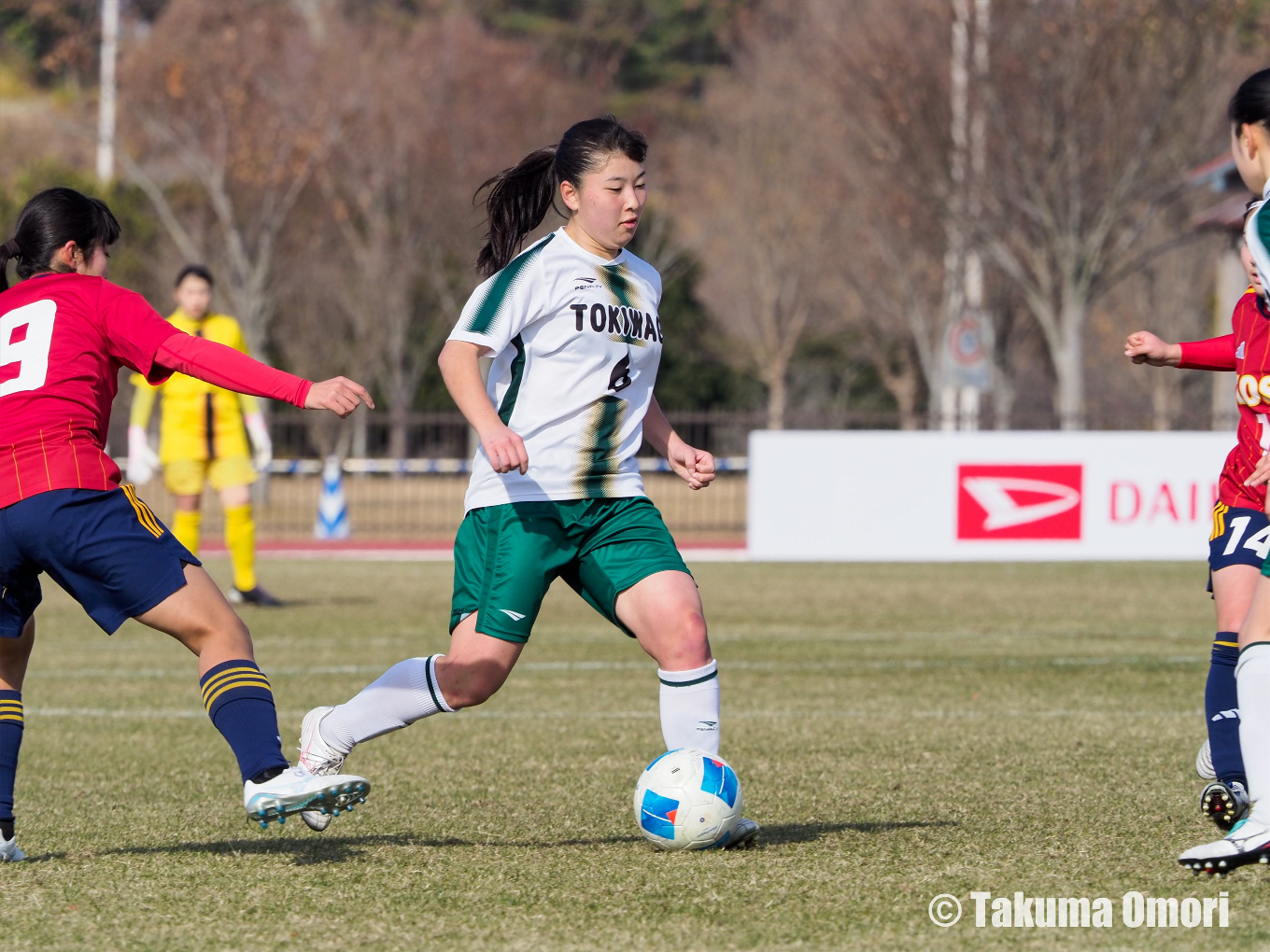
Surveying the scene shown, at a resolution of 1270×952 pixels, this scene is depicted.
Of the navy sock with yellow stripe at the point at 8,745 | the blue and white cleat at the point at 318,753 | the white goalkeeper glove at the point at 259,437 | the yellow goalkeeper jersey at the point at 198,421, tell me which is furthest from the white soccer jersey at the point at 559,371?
the white goalkeeper glove at the point at 259,437

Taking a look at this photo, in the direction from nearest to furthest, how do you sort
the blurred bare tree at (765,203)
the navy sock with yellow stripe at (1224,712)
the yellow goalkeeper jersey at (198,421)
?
the navy sock with yellow stripe at (1224,712) → the yellow goalkeeper jersey at (198,421) → the blurred bare tree at (765,203)

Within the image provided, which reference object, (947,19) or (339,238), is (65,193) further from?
(339,238)

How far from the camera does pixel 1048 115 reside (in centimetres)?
2619

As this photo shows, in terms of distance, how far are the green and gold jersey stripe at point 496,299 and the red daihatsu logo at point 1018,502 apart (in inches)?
528

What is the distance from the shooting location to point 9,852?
471 centimetres

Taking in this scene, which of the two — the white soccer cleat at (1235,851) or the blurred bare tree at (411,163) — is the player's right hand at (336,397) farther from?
the blurred bare tree at (411,163)

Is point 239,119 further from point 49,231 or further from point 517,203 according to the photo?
point 49,231

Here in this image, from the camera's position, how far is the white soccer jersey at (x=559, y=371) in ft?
15.9

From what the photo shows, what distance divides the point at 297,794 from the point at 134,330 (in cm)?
133

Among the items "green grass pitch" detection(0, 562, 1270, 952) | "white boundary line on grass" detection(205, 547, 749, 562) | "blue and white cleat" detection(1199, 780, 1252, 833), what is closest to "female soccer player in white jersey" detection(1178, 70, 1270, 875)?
"green grass pitch" detection(0, 562, 1270, 952)

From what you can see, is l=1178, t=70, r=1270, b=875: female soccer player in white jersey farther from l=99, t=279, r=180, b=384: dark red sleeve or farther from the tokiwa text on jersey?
l=99, t=279, r=180, b=384: dark red sleeve

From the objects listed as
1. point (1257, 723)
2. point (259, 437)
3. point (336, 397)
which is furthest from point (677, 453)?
point (259, 437)

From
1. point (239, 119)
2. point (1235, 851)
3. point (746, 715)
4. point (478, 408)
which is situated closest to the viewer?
point (1235, 851)

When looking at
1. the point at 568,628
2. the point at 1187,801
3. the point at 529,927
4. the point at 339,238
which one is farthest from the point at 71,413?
the point at 339,238
